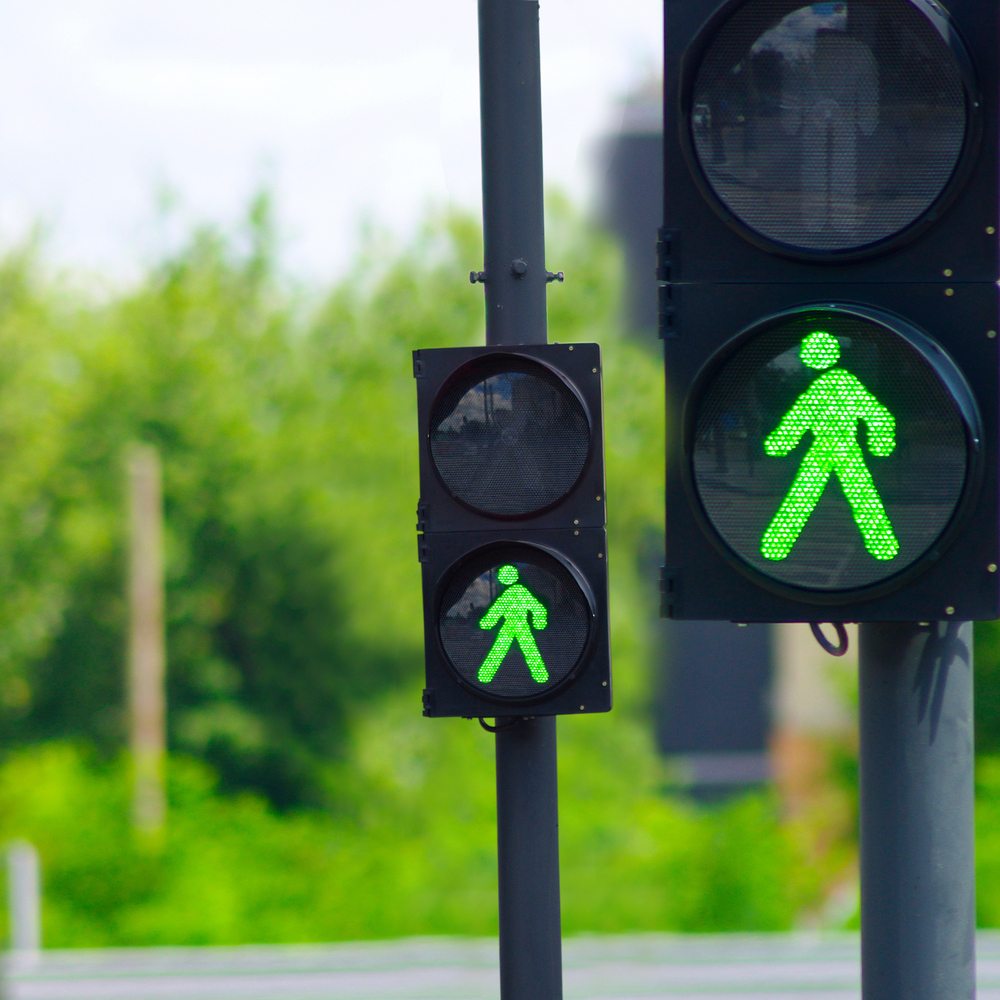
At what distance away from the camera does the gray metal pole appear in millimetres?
2494

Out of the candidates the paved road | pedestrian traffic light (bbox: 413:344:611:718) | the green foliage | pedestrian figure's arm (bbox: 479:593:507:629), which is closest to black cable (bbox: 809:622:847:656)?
pedestrian traffic light (bbox: 413:344:611:718)

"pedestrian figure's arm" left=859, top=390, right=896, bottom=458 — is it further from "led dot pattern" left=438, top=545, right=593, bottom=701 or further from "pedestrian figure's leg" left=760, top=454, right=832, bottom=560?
"led dot pattern" left=438, top=545, right=593, bottom=701

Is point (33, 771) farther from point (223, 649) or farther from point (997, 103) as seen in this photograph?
point (997, 103)

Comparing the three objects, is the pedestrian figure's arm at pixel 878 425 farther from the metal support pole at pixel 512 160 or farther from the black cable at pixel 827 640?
the metal support pole at pixel 512 160

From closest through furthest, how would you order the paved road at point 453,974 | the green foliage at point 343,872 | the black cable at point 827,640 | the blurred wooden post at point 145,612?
the black cable at point 827,640 → the paved road at point 453,974 → the green foliage at point 343,872 → the blurred wooden post at point 145,612

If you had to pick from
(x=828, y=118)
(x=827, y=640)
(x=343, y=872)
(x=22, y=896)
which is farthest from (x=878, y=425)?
(x=343, y=872)

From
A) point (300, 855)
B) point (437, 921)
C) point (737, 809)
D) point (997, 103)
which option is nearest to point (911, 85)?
point (997, 103)

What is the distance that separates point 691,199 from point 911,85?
412 millimetres

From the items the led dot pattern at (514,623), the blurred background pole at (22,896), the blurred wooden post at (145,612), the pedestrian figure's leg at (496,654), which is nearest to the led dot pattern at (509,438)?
the led dot pattern at (514,623)

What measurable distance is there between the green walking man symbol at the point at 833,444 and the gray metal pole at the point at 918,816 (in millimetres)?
287

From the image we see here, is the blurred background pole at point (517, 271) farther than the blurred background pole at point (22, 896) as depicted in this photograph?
No

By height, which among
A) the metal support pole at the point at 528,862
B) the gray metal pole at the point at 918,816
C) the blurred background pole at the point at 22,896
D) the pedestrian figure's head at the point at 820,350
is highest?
the pedestrian figure's head at the point at 820,350

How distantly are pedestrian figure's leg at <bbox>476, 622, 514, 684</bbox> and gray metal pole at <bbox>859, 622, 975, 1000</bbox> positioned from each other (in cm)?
97

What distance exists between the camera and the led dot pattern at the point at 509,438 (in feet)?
10.7
